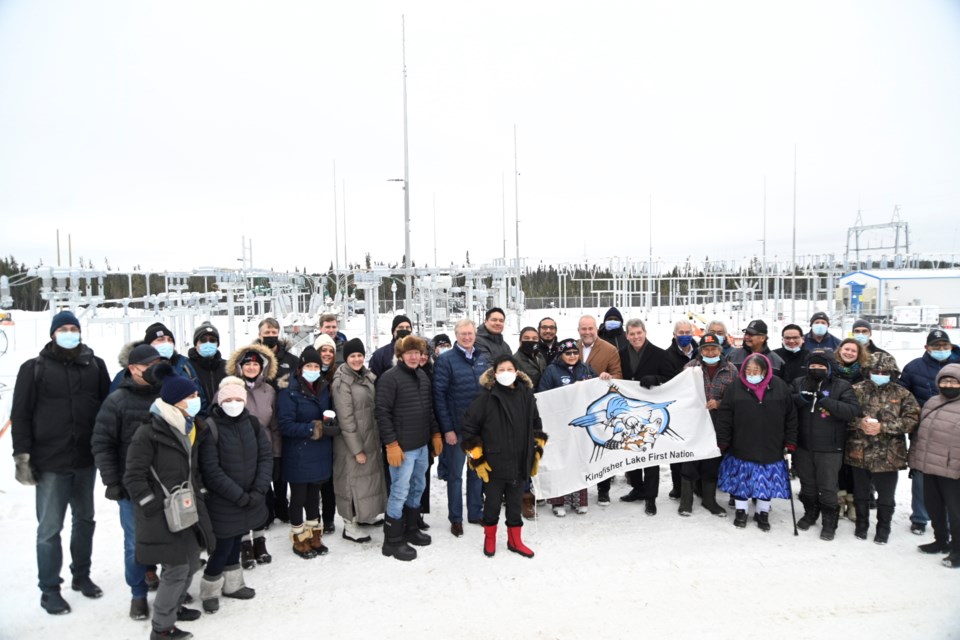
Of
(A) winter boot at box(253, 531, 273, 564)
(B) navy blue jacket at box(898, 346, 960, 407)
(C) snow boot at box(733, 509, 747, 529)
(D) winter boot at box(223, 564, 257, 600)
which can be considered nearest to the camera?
(D) winter boot at box(223, 564, 257, 600)

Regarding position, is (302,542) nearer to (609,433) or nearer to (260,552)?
(260,552)

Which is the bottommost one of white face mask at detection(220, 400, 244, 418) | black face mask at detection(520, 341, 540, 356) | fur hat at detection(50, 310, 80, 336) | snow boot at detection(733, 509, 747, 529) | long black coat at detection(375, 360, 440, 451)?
snow boot at detection(733, 509, 747, 529)

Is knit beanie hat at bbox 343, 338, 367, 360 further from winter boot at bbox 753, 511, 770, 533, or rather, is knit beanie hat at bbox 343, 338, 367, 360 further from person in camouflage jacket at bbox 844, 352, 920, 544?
person in camouflage jacket at bbox 844, 352, 920, 544

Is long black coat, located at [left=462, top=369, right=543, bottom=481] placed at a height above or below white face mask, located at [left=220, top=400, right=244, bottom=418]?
below

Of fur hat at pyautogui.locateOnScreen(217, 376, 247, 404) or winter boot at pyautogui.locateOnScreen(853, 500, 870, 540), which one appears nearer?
fur hat at pyautogui.locateOnScreen(217, 376, 247, 404)

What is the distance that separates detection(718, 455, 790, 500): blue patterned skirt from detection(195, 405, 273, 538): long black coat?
4559 millimetres

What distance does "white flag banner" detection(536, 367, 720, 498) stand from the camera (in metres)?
6.20

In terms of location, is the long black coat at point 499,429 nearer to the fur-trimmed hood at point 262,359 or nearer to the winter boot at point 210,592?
the fur-trimmed hood at point 262,359

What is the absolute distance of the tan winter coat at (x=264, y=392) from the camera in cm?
510

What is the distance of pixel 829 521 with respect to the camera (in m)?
5.58

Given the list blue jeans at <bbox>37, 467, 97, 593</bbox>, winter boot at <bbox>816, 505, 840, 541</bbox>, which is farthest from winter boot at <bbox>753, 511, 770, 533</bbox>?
blue jeans at <bbox>37, 467, 97, 593</bbox>

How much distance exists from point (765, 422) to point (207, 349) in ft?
18.1

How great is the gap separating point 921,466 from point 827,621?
1.95m

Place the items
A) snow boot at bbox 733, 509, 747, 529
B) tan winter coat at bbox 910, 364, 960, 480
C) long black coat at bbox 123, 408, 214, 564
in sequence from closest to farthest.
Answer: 1. long black coat at bbox 123, 408, 214, 564
2. tan winter coat at bbox 910, 364, 960, 480
3. snow boot at bbox 733, 509, 747, 529
